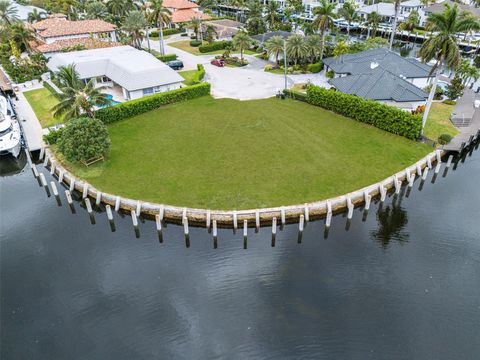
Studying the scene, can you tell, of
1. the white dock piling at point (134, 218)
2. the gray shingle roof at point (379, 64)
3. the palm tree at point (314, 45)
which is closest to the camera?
the white dock piling at point (134, 218)

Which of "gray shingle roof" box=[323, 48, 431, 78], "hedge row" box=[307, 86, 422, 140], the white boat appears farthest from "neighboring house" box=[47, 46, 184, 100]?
"gray shingle roof" box=[323, 48, 431, 78]

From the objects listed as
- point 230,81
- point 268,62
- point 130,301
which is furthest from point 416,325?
point 268,62

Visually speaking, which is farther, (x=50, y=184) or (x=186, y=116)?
(x=186, y=116)

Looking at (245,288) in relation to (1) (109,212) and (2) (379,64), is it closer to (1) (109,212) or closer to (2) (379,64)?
(1) (109,212)

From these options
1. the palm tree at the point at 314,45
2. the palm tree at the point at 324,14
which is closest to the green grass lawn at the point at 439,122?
the palm tree at the point at 324,14

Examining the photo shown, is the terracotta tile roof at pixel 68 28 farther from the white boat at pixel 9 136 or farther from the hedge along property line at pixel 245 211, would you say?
the hedge along property line at pixel 245 211

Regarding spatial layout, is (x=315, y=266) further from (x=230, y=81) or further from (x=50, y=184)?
(x=230, y=81)

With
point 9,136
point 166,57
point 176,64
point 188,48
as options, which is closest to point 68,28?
point 166,57
